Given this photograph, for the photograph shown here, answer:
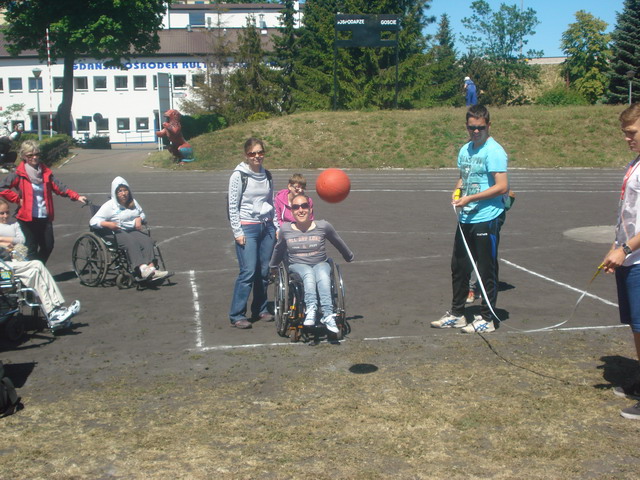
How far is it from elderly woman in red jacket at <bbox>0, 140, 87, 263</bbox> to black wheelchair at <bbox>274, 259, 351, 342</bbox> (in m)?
4.03

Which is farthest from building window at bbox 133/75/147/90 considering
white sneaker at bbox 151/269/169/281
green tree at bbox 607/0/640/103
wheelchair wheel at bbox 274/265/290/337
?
wheelchair wheel at bbox 274/265/290/337

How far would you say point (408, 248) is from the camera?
13273 millimetres

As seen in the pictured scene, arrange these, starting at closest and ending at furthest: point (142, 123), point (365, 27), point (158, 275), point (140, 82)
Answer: point (158, 275) < point (365, 27) < point (142, 123) < point (140, 82)

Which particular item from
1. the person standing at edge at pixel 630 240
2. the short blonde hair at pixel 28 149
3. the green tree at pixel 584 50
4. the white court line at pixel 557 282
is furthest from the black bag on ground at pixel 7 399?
the green tree at pixel 584 50

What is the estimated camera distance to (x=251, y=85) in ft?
185

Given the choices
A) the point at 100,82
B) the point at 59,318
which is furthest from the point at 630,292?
the point at 100,82

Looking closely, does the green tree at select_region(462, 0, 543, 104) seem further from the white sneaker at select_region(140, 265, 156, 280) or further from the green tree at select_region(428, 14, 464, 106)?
the white sneaker at select_region(140, 265, 156, 280)

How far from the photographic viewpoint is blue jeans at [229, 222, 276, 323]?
8195mm

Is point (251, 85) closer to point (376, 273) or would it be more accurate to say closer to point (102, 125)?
point (102, 125)

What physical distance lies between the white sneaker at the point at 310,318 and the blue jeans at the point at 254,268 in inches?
39.9

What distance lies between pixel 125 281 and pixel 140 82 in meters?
78.0

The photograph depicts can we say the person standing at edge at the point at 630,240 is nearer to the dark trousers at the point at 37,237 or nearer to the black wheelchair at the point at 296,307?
the black wheelchair at the point at 296,307

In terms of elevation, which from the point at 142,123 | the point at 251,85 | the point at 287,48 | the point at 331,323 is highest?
the point at 287,48

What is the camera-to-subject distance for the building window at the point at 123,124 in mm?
83125
